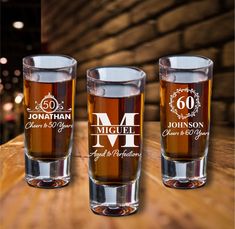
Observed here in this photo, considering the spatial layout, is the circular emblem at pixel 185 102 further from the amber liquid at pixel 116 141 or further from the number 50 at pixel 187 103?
the amber liquid at pixel 116 141

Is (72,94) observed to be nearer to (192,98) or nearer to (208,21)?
(192,98)

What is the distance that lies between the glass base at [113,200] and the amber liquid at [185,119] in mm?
182

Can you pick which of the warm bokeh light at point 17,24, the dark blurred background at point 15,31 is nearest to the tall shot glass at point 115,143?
the dark blurred background at point 15,31

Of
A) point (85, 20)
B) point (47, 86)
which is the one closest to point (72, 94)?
point (47, 86)

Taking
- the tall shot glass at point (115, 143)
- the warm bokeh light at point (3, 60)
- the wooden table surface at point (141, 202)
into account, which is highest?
the warm bokeh light at point (3, 60)

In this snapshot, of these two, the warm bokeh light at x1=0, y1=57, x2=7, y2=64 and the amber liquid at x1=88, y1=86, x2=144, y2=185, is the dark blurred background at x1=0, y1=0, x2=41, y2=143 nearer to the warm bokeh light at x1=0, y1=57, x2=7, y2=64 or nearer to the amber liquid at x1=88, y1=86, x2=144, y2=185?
the warm bokeh light at x1=0, y1=57, x2=7, y2=64

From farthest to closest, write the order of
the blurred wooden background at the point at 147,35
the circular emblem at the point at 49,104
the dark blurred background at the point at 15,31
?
the blurred wooden background at the point at 147,35
the dark blurred background at the point at 15,31
the circular emblem at the point at 49,104

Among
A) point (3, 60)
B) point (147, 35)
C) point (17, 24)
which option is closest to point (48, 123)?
point (3, 60)

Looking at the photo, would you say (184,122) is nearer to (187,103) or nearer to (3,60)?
(187,103)

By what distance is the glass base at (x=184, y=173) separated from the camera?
112 cm

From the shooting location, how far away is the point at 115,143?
0.95 m

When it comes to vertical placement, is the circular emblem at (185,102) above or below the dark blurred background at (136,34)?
below

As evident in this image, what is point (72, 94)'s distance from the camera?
109 cm

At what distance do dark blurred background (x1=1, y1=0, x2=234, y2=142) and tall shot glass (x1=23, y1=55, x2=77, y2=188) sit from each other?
1.98 feet
